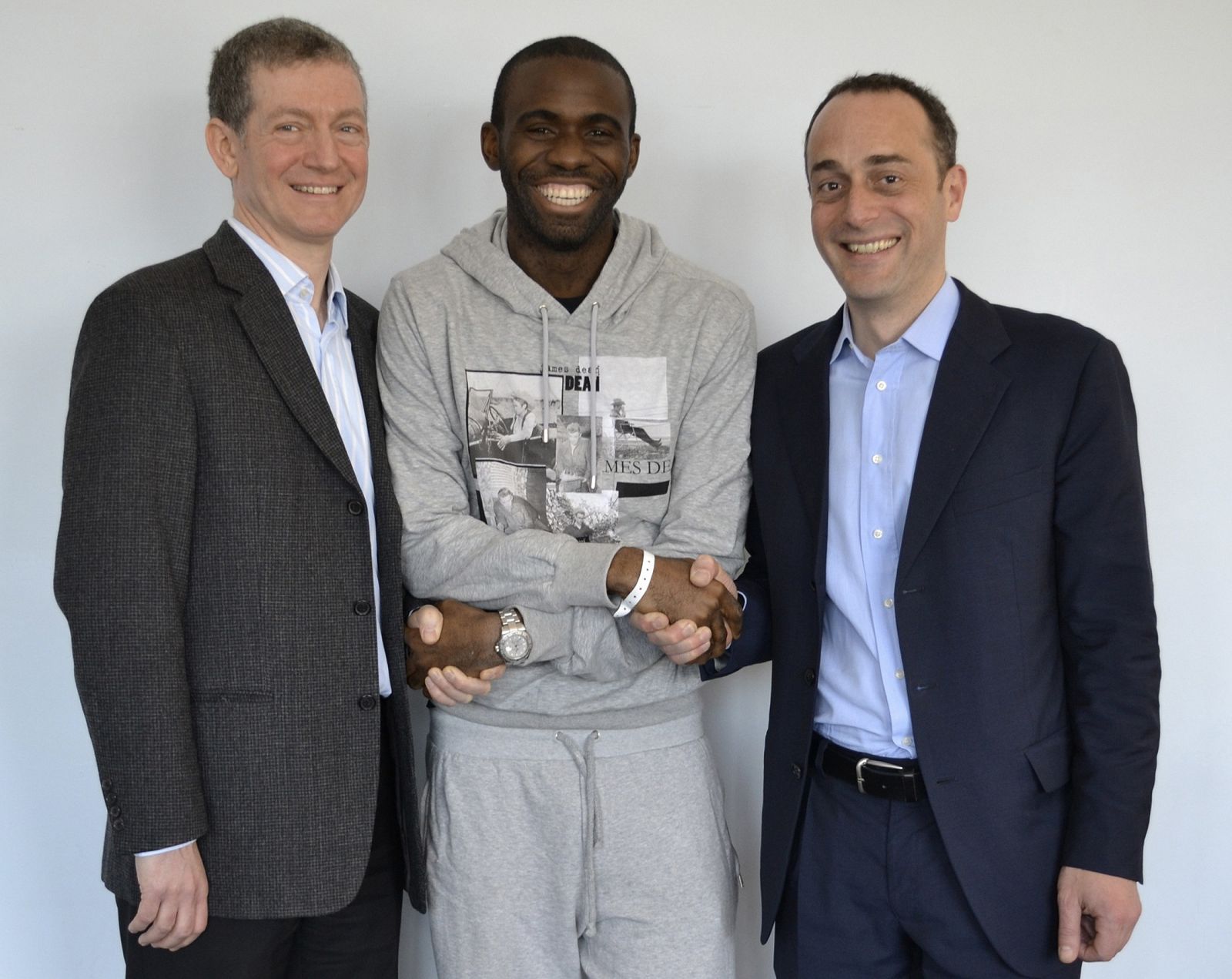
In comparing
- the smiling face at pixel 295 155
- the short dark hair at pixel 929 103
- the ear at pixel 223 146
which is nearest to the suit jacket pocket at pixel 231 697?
the smiling face at pixel 295 155

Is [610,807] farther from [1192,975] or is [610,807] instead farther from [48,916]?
[1192,975]

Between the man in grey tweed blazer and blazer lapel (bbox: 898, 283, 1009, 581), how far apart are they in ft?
2.76

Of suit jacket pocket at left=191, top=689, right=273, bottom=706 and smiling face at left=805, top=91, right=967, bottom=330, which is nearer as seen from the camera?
suit jacket pocket at left=191, top=689, right=273, bottom=706

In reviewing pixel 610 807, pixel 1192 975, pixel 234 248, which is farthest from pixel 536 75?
pixel 1192 975

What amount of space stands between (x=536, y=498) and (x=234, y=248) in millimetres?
642

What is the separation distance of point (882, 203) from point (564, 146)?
1.79ft

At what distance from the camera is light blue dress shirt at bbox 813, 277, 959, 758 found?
181 cm

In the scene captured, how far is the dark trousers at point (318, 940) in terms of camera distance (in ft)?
5.69

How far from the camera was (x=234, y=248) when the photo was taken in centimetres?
185

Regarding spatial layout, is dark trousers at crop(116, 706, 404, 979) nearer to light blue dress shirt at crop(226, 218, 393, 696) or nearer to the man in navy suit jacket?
light blue dress shirt at crop(226, 218, 393, 696)

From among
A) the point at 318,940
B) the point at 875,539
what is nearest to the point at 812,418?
the point at 875,539

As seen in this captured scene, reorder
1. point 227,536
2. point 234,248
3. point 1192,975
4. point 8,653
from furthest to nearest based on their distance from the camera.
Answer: point 1192,975
point 8,653
point 234,248
point 227,536

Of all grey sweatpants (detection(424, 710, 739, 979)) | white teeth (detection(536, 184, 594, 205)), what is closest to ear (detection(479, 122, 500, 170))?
white teeth (detection(536, 184, 594, 205))

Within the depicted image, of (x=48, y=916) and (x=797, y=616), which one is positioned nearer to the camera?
(x=797, y=616)
